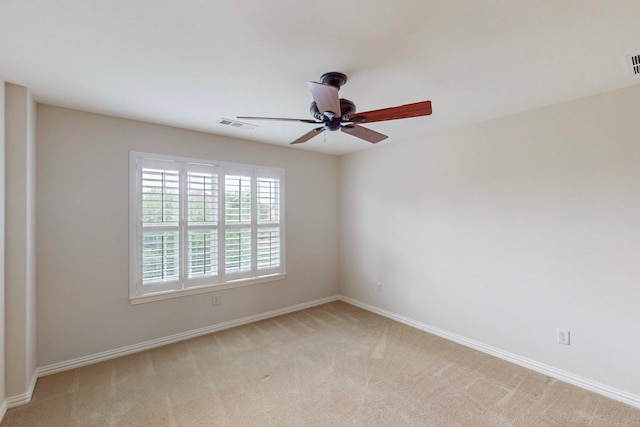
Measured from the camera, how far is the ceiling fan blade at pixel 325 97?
5.56 ft

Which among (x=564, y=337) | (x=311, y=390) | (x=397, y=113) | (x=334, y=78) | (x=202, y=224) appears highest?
(x=334, y=78)

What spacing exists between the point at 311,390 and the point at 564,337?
2351 millimetres

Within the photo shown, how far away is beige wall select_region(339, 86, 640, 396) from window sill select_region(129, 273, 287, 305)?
5.71 feet

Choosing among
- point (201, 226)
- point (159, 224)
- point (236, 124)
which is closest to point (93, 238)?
point (159, 224)

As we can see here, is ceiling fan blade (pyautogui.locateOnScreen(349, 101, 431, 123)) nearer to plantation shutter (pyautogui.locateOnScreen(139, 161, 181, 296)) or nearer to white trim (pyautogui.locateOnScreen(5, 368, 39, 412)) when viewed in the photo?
plantation shutter (pyautogui.locateOnScreen(139, 161, 181, 296))

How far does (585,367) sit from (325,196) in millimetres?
3651

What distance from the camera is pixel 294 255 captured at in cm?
452

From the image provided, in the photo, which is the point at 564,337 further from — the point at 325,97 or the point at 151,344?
the point at 151,344

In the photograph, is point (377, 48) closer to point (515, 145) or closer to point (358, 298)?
point (515, 145)

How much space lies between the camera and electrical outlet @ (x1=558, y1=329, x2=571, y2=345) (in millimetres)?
2629

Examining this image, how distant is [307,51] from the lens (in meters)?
1.86

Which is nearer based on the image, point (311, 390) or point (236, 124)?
point (311, 390)

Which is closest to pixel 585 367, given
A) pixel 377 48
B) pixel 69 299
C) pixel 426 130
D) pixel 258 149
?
pixel 426 130

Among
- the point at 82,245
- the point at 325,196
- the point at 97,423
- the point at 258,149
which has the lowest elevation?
the point at 97,423
